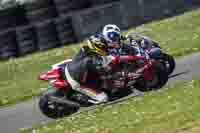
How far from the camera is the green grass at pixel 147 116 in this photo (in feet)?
28.9

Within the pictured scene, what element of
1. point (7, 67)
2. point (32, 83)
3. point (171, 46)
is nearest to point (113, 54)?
point (32, 83)

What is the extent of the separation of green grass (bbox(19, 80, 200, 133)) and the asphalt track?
670mm

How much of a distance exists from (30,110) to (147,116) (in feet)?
13.1

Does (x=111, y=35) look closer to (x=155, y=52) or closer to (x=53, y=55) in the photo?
(x=155, y=52)

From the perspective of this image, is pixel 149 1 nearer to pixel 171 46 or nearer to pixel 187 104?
pixel 171 46

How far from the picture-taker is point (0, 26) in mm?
21203

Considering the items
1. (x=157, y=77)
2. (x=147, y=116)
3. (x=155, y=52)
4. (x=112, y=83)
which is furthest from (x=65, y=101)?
(x=147, y=116)

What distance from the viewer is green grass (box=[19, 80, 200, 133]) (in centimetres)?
882

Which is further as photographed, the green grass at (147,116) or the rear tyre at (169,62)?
the rear tyre at (169,62)

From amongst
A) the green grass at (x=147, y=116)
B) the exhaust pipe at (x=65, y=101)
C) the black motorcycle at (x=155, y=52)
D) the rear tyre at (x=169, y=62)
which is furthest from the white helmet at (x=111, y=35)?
the exhaust pipe at (x=65, y=101)

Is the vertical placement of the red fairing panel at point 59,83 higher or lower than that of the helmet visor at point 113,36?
lower

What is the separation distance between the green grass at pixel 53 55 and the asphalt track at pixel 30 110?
3.50 feet

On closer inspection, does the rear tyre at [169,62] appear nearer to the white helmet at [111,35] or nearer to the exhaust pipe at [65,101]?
the white helmet at [111,35]

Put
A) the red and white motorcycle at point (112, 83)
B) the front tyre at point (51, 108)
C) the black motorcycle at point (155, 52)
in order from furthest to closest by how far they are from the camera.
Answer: the black motorcycle at point (155, 52) < the red and white motorcycle at point (112, 83) < the front tyre at point (51, 108)
